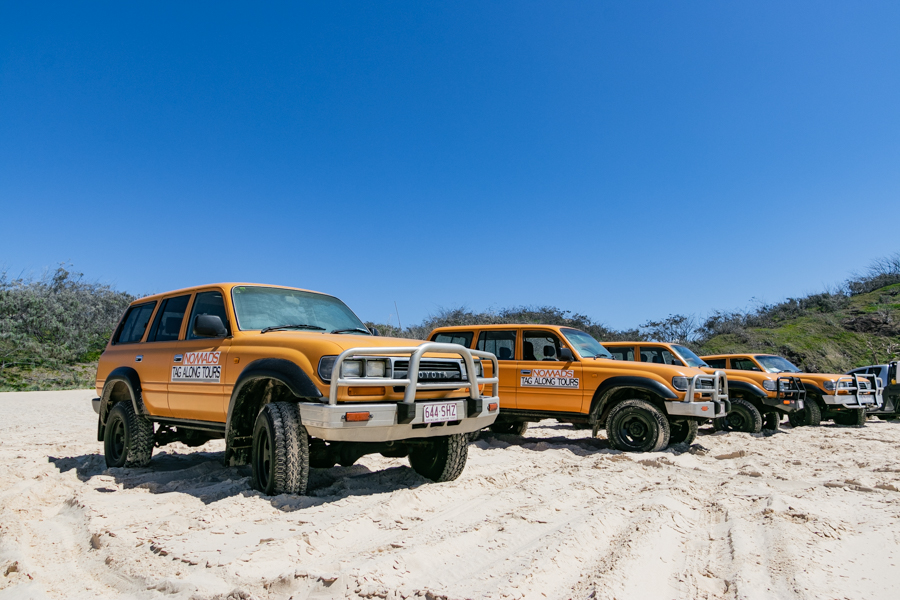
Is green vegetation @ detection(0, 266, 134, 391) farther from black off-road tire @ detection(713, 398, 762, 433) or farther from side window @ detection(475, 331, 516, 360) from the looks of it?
black off-road tire @ detection(713, 398, 762, 433)

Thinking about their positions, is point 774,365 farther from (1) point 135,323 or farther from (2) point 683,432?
(1) point 135,323

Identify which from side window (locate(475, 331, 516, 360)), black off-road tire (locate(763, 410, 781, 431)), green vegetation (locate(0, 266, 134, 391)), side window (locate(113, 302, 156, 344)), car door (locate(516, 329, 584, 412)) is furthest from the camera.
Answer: green vegetation (locate(0, 266, 134, 391))

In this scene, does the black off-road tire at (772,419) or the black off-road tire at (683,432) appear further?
the black off-road tire at (772,419)

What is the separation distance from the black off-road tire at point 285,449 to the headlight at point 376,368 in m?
0.70

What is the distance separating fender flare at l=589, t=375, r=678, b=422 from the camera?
7.82m

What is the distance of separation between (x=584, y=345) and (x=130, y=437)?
20.3 ft

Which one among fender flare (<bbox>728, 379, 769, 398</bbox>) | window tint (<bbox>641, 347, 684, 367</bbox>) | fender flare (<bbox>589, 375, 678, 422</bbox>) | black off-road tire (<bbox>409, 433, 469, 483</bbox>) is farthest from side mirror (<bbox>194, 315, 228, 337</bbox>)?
fender flare (<bbox>728, 379, 769, 398</bbox>)

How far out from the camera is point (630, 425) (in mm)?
8070

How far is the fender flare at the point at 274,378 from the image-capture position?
4305 millimetres

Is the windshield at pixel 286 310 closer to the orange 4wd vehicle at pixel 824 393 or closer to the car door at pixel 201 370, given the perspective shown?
the car door at pixel 201 370

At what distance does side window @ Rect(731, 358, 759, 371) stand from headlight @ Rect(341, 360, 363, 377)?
10.1 meters

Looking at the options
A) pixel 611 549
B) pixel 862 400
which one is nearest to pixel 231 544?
pixel 611 549

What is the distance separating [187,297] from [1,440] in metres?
4.71

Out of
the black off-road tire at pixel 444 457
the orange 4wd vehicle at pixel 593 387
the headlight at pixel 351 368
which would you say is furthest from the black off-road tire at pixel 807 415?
the headlight at pixel 351 368
